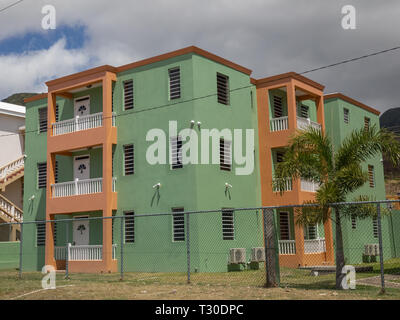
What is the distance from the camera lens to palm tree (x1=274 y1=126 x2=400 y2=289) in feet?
44.8

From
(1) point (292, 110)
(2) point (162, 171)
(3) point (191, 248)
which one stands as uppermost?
(1) point (292, 110)

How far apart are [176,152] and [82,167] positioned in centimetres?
618

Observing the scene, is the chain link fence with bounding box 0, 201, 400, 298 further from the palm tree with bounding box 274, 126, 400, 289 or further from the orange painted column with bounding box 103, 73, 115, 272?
the palm tree with bounding box 274, 126, 400, 289

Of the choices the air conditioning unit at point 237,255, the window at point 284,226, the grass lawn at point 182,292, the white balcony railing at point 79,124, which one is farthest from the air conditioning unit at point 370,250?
the white balcony railing at point 79,124

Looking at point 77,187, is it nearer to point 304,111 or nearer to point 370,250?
point 304,111

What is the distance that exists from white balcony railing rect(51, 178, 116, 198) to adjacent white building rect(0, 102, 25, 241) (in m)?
7.06

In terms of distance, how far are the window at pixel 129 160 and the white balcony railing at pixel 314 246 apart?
27.3 ft

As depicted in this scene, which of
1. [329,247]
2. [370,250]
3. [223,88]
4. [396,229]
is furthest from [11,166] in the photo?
[396,229]

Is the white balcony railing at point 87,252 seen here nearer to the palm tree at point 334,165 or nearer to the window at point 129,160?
the window at point 129,160

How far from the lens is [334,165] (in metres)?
14.3

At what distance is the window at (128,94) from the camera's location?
24.1 meters
